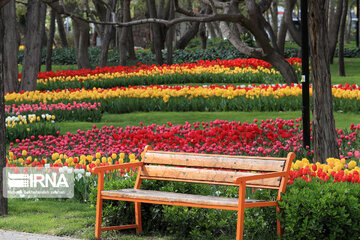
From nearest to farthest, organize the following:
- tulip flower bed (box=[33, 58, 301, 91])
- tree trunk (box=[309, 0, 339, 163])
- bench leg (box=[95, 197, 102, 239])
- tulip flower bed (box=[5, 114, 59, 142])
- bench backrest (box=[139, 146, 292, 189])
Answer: bench backrest (box=[139, 146, 292, 189]) → bench leg (box=[95, 197, 102, 239]) → tree trunk (box=[309, 0, 339, 163]) → tulip flower bed (box=[5, 114, 59, 142]) → tulip flower bed (box=[33, 58, 301, 91])

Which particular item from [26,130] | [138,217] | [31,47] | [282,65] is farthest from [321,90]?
[31,47]

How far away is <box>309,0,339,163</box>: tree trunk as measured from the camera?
8219 millimetres

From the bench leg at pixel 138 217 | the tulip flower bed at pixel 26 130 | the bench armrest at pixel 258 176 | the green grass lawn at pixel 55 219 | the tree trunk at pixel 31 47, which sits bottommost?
the green grass lawn at pixel 55 219

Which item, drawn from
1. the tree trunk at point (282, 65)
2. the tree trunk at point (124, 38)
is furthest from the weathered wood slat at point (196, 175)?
the tree trunk at point (124, 38)

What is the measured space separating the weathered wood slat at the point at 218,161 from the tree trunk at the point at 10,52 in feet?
40.5

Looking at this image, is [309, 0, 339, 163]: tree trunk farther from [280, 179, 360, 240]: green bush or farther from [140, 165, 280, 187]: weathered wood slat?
[280, 179, 360, 240]: green bush

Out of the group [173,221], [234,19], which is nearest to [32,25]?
[234,19]

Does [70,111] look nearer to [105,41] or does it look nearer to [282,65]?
[282,65]

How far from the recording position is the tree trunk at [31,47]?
17.3 metres

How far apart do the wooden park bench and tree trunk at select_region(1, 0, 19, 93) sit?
40.3 feet

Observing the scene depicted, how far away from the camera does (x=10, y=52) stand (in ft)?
58.8

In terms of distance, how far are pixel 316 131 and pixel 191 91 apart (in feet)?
23.3

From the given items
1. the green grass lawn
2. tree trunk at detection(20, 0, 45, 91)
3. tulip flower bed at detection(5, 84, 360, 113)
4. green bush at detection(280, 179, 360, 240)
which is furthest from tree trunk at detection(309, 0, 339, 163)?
tree trunk at detection(20, 0, 45, 91)

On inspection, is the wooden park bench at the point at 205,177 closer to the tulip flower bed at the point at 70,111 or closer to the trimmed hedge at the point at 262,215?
→ the trimmed hedge at the point at 262,215
